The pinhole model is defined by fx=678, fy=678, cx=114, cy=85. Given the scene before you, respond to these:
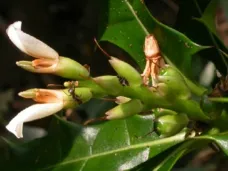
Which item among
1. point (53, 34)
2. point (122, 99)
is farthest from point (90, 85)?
point (53, 34)

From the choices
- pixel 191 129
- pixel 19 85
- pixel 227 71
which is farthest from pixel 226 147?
pixel 19 85

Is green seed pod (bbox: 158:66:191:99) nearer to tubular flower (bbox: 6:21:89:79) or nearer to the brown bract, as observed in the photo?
the brown bract

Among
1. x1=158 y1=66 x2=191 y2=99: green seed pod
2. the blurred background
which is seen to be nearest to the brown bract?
x1=158 y1=66 x2=191 y2=99: green seed pod

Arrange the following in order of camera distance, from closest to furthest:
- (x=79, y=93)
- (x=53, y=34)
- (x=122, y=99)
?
1. (x=79, y=93)
2. (x=122, y=99)
3. (x=53, y=34)

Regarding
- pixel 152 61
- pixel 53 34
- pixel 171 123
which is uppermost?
pixel 152 61

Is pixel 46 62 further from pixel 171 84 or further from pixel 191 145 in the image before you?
pixel 191 145

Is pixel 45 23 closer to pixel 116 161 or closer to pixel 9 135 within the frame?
pixel 9 135
